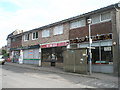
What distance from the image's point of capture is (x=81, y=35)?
48.8ft

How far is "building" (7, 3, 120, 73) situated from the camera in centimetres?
1226

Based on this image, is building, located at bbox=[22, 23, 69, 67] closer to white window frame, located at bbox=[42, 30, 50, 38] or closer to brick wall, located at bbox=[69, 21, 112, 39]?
white window frame, located at bbox=[42, 30, 50, 38]

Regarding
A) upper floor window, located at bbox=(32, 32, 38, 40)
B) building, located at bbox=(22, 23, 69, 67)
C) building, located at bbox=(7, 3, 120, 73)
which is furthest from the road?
upper floor window, located at bbox=(32, 32, 38, 40)

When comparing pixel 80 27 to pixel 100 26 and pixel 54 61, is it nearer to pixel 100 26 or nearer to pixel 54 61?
pixel 100 26

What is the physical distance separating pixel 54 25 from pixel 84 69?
906 centimetres

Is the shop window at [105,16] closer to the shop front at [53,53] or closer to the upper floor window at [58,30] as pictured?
the shop front at [53,53]

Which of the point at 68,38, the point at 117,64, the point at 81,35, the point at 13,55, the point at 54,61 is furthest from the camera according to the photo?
the point at 13,55

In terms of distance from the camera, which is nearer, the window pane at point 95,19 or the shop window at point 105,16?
the shop window at point 105,16

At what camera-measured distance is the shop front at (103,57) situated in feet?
40.4

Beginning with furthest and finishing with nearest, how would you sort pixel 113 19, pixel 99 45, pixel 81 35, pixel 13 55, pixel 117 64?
pixel 13 55 < pixel 81 35 < pixel 99 45 < pixel 113 19 < pixel 117 64

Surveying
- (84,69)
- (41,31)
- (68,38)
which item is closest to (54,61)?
(68,38)

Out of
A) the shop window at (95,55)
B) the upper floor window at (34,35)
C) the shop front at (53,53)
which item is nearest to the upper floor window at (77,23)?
the shop front at (53,53)

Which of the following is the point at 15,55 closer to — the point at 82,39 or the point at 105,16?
the point at 82,39

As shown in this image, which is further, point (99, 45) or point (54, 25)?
point (54, 25)
